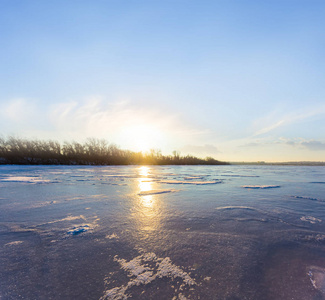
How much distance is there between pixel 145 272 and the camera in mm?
1162

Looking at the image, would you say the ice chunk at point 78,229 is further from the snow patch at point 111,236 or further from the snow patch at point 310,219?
the snow patch at point 310,219

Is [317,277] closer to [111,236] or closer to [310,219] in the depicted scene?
[310,219]

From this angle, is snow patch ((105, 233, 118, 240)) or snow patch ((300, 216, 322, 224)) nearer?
snow patch ((105, 233, 118, 240))

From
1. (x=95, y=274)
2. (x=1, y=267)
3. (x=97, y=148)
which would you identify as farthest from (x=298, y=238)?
(x=97, y=148)

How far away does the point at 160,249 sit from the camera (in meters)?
1.47

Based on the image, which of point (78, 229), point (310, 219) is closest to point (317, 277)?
point (310, 219)

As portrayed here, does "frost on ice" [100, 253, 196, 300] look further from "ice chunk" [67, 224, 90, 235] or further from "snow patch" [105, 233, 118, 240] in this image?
"ice chunk" [67, 224, 90, 235]

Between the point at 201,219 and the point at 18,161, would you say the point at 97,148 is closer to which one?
the point at 18,161

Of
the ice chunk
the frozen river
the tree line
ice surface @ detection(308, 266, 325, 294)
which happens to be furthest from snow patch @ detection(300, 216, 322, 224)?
the tree line

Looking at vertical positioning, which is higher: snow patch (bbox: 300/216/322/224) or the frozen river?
the frozen river

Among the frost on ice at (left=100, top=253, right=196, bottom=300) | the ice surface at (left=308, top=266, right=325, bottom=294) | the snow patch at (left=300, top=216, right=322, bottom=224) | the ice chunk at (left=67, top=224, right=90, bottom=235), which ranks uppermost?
the frost on ice at (left=100, top=253, right=196, bottom=300)

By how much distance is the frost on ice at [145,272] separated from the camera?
989mm

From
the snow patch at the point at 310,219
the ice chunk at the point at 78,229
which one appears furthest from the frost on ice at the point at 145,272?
the snow patch at the point at 310,219

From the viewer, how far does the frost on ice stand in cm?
99
